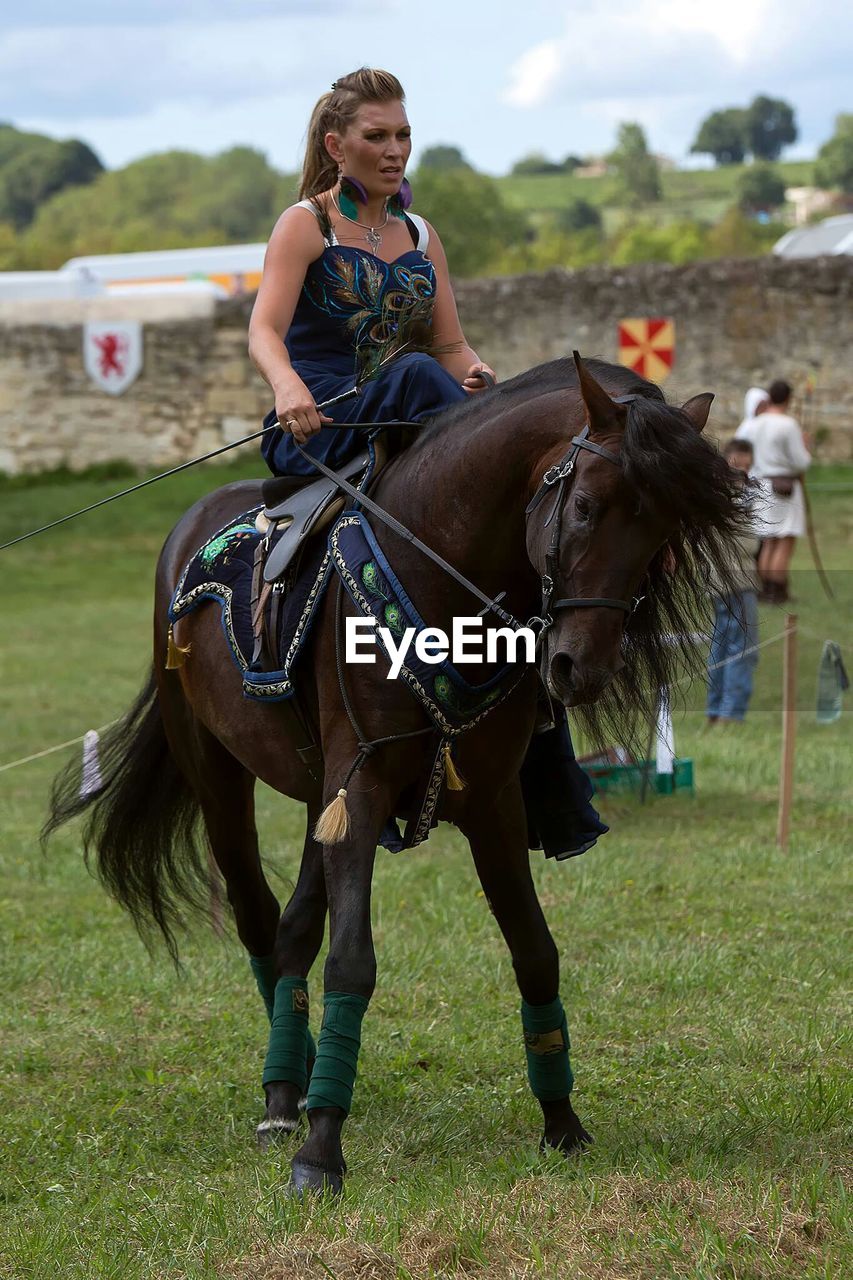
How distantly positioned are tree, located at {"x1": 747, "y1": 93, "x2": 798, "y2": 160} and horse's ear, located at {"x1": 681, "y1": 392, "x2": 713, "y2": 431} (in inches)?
6962

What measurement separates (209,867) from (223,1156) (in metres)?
1.27

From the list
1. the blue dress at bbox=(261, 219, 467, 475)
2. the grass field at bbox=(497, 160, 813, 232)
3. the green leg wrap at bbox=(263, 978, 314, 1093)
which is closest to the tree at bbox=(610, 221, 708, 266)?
the grass field at bbox=(497, 160, 813, 232)

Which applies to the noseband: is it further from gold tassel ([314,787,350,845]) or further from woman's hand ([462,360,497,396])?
woman's hand ([462,360,497,396])

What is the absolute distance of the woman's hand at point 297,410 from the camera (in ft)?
13.5

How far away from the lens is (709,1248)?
337 centimetres

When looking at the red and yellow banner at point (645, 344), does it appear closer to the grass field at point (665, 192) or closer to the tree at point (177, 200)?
the tree at point (177, 200)

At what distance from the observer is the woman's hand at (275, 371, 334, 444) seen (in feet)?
13.5

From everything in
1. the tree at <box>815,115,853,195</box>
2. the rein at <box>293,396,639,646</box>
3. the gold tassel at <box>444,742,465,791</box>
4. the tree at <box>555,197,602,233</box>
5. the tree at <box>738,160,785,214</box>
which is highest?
the tree at <box>815,115,853,195</box>

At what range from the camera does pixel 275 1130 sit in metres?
4.61

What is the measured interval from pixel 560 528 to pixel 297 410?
867mm

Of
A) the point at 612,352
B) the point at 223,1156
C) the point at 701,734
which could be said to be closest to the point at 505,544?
the point at 223,1156

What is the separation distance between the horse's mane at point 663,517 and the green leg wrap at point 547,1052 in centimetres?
82

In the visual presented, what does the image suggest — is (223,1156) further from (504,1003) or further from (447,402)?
(447,402)

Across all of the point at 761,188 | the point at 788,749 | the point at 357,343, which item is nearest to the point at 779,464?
the point at 788,749
